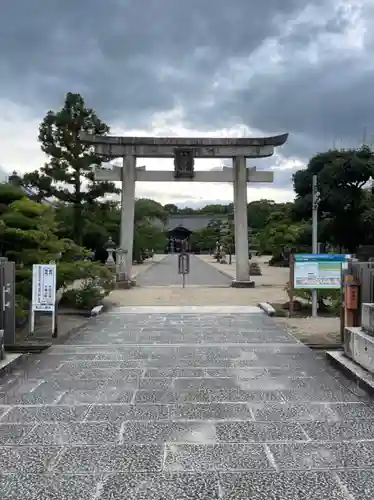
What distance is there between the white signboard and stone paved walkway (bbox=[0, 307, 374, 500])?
1311mm

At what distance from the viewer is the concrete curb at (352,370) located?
16.8 ft

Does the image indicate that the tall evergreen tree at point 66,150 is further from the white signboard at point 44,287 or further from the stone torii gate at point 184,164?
the white signboard at point 44,287

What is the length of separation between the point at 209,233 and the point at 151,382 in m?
64.9

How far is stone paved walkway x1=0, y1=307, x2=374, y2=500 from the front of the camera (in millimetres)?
3047

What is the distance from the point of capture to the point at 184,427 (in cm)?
404

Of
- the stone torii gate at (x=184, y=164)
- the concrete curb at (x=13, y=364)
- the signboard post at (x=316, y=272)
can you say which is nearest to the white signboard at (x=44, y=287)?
the concrete curb at (x=13, y=364)

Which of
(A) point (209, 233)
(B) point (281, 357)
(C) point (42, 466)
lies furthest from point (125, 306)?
(A) point (209, 233)

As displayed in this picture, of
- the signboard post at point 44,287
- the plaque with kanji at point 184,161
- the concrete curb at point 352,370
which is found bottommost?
the concrete curb at point 352,370

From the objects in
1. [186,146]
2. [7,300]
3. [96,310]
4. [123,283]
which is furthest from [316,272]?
[186,146]

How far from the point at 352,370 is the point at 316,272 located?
5290mm

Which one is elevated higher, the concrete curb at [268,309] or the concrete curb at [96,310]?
the concrete curb at [268,309]

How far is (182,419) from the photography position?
423 centimetres

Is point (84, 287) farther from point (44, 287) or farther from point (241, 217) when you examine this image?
point (241, 217)

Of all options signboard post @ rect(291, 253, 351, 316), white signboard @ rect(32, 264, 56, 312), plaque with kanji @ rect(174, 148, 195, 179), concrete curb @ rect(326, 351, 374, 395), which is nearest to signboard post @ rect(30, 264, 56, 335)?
white signboard @ rect(32, 264, 56, 312)
